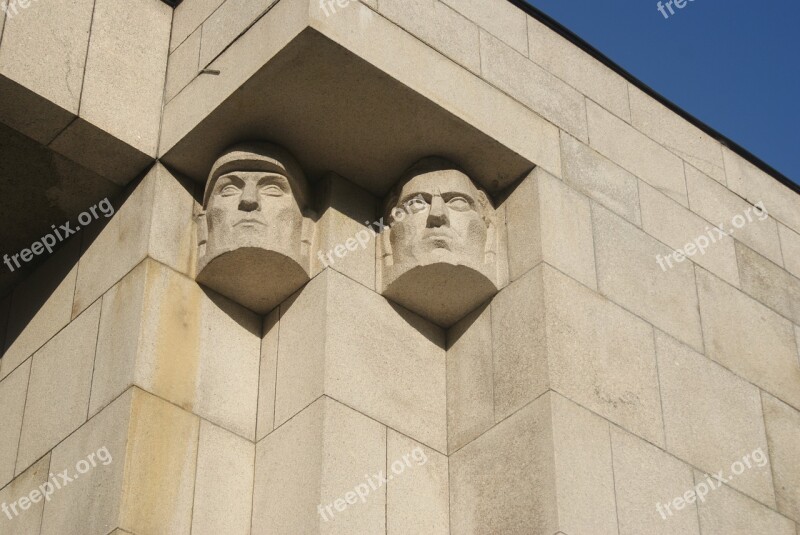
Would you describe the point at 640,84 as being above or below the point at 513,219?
above

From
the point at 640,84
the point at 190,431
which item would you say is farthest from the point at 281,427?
the point at 640,84

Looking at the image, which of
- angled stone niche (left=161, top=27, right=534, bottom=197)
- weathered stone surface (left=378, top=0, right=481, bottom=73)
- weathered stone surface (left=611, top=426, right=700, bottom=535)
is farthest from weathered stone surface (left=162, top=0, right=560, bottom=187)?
weathered stone surface (left=611, top=426, right=700, bottom=535)

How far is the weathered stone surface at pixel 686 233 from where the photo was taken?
16.2m

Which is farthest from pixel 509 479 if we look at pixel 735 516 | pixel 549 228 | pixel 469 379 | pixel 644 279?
pixel 644 279

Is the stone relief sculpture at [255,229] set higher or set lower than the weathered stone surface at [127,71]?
lower

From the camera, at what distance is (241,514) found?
13531 mm

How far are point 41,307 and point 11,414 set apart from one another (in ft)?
4.17

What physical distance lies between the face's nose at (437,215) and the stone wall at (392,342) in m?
0.75

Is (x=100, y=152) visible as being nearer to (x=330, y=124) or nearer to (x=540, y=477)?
(x=330, y=124)

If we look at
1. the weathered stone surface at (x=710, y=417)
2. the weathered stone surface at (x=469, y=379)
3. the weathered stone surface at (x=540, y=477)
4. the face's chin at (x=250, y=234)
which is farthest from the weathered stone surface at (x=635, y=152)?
the weathered stone surface at (x=540, y=477)

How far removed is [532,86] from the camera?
1597cm

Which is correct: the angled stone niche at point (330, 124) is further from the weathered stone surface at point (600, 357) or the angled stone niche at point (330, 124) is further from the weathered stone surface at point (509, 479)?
the weathered stone surface at point (509, 479)

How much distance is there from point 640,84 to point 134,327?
7.06 m

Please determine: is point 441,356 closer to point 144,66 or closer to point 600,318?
point 600,318
